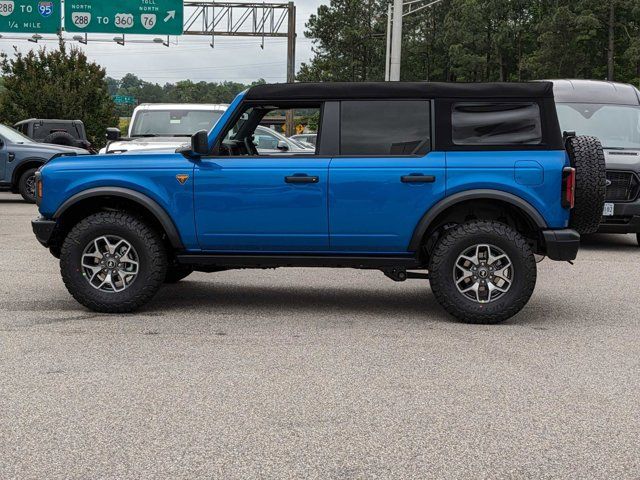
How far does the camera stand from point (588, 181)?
22.8 feet

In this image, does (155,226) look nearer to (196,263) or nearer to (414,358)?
(196,263)

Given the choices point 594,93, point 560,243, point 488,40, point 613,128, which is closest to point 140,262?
point 560,243

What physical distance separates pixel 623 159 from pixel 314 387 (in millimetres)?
8134

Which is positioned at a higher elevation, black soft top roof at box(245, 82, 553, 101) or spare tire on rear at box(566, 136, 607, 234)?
black soft top roof at box(245, 82, 553, 101)

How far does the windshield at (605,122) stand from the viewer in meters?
12.7

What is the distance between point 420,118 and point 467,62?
75.0m

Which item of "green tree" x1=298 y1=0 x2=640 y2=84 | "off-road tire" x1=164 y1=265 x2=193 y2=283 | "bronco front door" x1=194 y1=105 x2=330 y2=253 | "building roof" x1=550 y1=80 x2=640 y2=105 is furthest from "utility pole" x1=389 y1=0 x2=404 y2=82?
"green tree" x1=298 y1=0 x2=640 y2=84

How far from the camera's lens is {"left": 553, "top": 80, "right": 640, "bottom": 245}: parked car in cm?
1178

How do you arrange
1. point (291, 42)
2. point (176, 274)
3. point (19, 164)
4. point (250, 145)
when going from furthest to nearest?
point (291, 42) < point (19, 164) < point (176, 274) < point (250, 145)

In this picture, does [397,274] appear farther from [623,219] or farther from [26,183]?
[26,183]

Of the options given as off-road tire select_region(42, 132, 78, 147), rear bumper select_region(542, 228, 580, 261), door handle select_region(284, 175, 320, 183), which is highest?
off-road tire select_region(42, 132, 78, 147)

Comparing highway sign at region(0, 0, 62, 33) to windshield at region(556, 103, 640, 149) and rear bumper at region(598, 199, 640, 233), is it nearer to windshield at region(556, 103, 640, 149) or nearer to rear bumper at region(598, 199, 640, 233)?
windshield at region(556, 103, 640, 149)

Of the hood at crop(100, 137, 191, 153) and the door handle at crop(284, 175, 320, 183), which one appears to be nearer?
the door handle at crop(284, 175, 320, 183)

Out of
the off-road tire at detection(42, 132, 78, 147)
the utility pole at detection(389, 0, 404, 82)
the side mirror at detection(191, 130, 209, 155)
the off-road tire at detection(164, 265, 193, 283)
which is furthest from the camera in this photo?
the utility pole at detection(389, 0, 404, 82)
